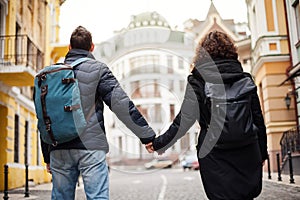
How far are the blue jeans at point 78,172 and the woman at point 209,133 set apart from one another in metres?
0.60

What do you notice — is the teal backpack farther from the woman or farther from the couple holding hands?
the woman

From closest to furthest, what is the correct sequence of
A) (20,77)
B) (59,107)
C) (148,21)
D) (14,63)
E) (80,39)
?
1. (59,107)
2. (80,39)
3. (148,21)
4. (14,63)
5. (20,77)

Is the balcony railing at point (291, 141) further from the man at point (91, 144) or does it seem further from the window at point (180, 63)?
the man at point (91, 144)

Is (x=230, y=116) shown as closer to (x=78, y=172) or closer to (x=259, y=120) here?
(x=259, y=120)

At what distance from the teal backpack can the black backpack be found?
89cm

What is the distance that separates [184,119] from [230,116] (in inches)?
14.6

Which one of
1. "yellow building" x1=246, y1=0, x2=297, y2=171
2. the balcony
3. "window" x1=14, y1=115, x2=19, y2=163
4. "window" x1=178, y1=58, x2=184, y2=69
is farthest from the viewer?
"yellow building" x1=246, y1=0, x2=297, y2=171

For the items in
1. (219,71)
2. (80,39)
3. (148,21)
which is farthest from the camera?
(148,21)

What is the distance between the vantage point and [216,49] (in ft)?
10.0

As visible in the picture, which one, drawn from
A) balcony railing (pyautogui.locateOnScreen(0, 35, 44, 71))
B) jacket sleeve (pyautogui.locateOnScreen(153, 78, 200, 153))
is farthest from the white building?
balcony railing (pyautogui.locateOnScreen(0, 35, 44, 71))

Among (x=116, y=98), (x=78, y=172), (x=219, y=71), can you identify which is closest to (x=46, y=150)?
(x=78, y=172)

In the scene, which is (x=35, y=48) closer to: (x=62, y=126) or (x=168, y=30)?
(x=168, y=30)

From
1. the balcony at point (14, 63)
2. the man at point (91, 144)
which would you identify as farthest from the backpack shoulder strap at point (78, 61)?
the balcony at point (14, 63)

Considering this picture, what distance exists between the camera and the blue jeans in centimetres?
312
